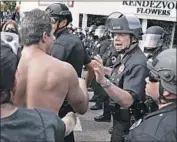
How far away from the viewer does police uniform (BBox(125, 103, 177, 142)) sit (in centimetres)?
188

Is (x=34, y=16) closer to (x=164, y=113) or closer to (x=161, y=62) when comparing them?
(x=161, y=62)

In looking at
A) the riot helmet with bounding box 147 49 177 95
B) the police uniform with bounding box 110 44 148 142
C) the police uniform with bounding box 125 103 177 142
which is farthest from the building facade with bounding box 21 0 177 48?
the police uniform with bounding box 125 103 177 142

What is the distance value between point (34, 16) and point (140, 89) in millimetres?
1030

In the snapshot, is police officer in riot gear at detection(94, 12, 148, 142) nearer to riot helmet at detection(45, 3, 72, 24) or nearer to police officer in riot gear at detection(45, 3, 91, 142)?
police officer in riot gear at detection(45, 3, 91, 142)

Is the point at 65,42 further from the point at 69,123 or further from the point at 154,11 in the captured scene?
the point at 154,11

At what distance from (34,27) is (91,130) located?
3.62 meters

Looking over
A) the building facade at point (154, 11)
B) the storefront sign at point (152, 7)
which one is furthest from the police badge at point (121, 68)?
the storefront sign at point (152, 7)

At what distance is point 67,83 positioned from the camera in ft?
9.23

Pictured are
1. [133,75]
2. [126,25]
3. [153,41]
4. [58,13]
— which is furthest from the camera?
[153,41]

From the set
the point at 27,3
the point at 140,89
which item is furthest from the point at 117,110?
the point at 27,3

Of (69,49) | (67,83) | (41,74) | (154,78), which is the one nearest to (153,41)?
(69,49)

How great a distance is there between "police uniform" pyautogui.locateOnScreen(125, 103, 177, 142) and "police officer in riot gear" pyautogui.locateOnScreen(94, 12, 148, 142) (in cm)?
84

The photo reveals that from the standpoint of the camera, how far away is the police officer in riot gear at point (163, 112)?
74.6 inches

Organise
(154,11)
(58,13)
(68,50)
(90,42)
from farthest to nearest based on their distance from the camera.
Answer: (154,11) < (90,42) < (58,13) < (68,50)
